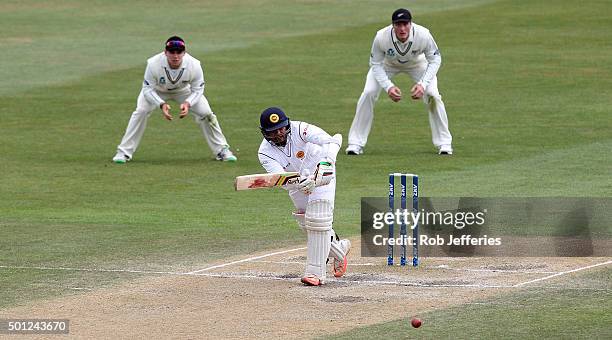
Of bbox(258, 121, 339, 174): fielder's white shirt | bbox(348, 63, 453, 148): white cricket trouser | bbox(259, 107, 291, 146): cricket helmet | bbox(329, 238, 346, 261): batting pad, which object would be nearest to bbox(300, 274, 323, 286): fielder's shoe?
bbox(329, 238, 346, 261): batting pad

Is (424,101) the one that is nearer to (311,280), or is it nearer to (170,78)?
(170,78)

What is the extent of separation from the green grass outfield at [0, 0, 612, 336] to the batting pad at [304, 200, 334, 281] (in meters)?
1.59

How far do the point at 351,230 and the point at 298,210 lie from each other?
2.45m

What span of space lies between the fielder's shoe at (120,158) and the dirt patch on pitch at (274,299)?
7444 mm

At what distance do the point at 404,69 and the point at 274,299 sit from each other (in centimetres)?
962

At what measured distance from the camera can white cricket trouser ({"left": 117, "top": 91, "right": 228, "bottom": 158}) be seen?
65.7 feet

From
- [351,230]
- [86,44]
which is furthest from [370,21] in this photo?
[351,230]

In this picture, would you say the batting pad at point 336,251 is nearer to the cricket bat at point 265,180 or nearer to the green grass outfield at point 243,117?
the cricket bat at point 265,180

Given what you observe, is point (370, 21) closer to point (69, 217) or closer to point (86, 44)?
point (86, 44)

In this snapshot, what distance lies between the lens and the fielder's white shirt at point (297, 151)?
1211cm

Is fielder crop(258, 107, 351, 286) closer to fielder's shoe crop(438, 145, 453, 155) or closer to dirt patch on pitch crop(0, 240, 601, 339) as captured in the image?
dirt patch on pitch crop(0, 240, 601, 339)

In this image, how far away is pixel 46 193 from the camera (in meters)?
17.7

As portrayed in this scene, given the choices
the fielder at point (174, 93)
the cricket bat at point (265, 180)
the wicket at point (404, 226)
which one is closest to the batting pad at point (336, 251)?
the wicket at point (404, 226)

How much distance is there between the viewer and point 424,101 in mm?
20297
